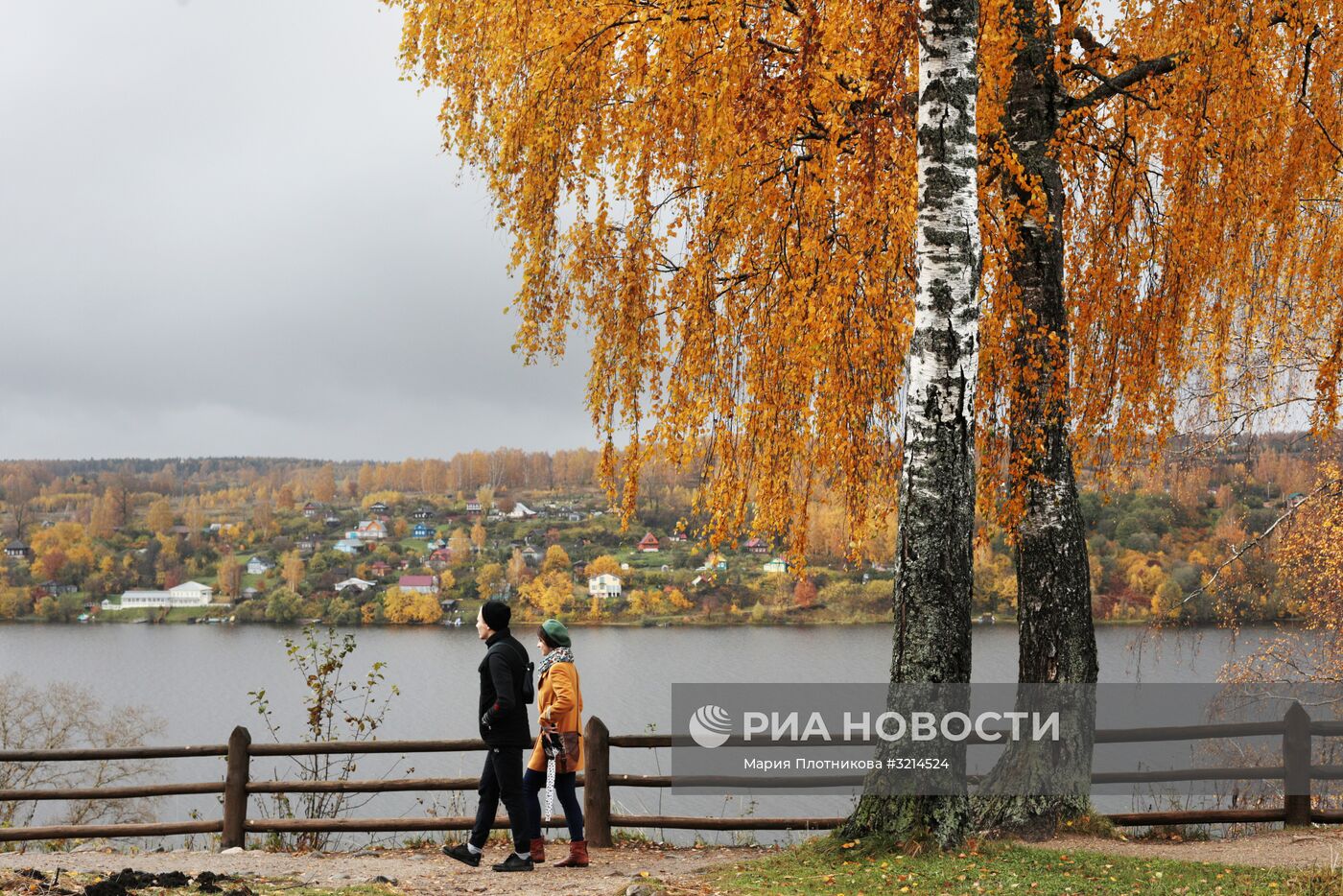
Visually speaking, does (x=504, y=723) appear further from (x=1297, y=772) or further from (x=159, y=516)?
(x=159, y=516)

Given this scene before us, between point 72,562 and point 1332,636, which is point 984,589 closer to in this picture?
point 1332,636

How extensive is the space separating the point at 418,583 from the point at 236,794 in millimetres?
56323

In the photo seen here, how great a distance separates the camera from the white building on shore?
74.4m

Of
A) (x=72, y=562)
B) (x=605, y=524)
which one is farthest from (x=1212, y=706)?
(x=72, y=562)

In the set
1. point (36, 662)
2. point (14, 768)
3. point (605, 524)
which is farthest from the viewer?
point (605, 524)

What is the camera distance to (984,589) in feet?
150

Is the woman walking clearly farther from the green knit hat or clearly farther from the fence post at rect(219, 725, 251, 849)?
the fence post at rect(219, 725, 251, 849)

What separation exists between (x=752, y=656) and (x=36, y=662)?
35042 mm

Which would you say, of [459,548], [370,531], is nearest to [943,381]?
[459,548]

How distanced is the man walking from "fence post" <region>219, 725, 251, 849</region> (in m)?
2.44

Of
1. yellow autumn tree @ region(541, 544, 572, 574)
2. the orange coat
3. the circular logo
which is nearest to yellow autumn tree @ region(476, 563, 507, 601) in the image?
yellow autumn tree @ region(541, 544, 572, 574)

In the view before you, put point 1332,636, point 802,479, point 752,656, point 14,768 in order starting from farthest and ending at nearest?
point 752,656 < point 14,768 < point 1332,636 < point 802,479

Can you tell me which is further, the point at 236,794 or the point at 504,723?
the point at 236,794

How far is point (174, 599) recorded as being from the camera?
7469cm
